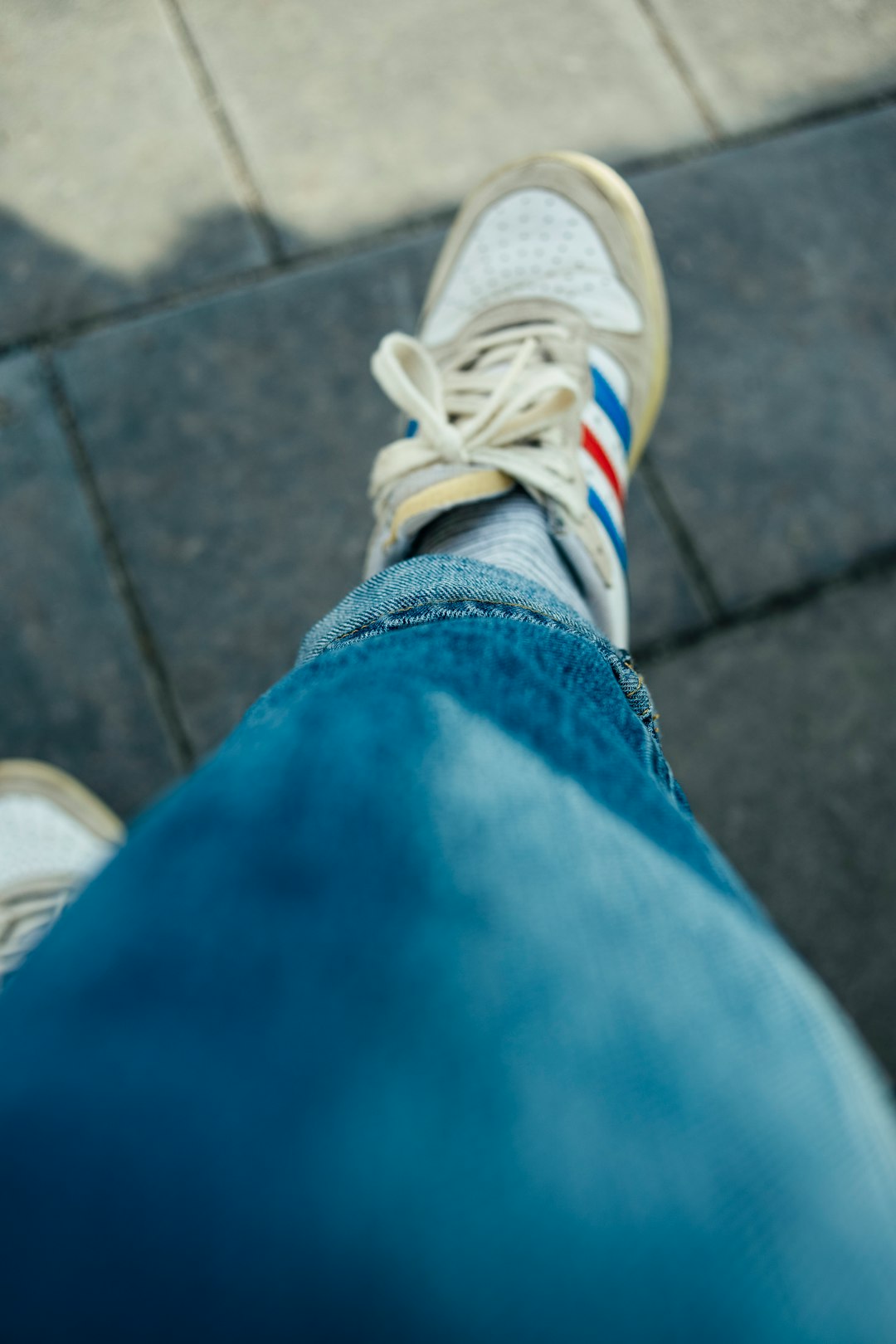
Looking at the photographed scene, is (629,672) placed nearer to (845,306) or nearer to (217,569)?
(217,569)

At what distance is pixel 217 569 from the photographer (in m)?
1.30

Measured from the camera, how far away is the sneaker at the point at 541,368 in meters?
0.99

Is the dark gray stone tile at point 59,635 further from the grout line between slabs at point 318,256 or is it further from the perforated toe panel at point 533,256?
the perforated toe panel at point 533,256

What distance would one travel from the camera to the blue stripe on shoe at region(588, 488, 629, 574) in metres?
1.12

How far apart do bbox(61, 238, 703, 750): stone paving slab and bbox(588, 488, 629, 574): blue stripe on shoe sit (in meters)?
0.17

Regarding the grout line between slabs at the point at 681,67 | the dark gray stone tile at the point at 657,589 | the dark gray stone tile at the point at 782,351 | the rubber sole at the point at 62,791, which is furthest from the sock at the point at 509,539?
the grout line between slabs at the point at 681,67

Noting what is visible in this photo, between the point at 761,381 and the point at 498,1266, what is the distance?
1333mm

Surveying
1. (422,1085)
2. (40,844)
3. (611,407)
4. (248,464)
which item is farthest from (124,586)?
(422,1085)

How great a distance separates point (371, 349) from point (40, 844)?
0.87 metres

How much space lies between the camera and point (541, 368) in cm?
112

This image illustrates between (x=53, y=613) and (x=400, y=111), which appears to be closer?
(x=53, y=613)

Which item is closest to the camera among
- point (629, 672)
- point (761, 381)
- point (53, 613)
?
point (629, 672)

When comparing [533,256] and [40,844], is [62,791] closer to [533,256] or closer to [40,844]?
[40,844]

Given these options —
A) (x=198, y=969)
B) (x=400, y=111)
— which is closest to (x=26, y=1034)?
(x=198, y=969)
